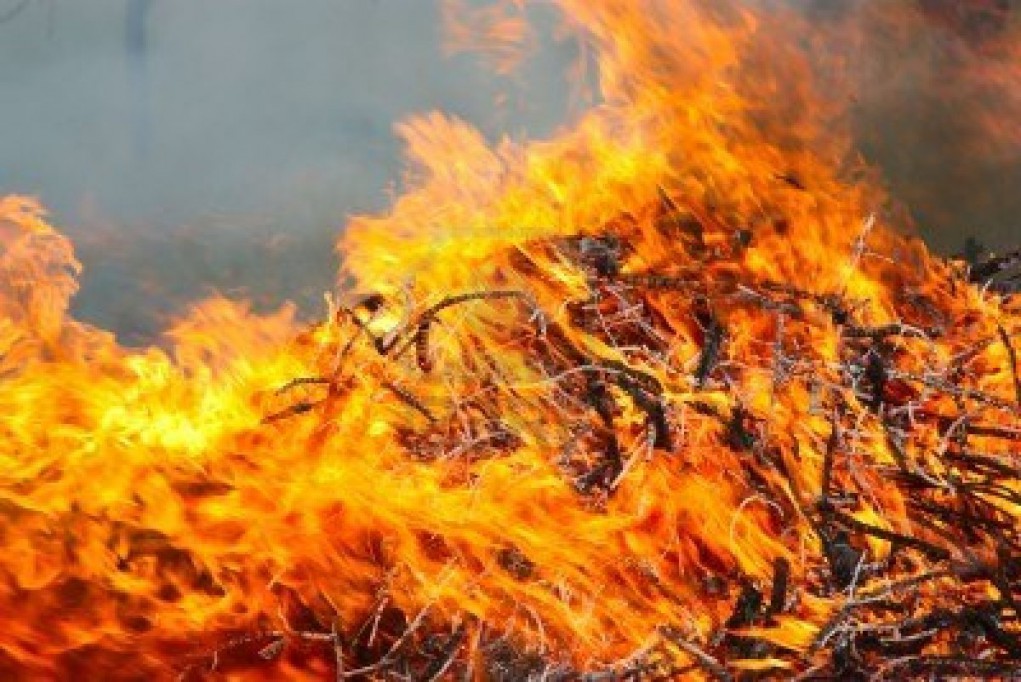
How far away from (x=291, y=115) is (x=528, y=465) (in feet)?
11.1

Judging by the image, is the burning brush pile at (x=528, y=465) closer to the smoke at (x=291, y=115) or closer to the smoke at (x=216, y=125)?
the smoke at (x=291, y=115)

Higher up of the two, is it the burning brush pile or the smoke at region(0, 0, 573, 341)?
the smoke at region(0, 0, 573, 341)

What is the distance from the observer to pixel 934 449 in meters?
3.04

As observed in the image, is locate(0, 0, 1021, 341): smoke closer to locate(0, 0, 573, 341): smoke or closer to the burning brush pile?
locate(0, 0, 573, 341): smoke

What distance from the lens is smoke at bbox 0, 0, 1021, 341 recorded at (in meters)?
5.17

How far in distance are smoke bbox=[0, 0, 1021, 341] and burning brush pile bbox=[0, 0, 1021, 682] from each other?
163 centimetres

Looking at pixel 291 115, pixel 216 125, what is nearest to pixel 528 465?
pixel 291 115

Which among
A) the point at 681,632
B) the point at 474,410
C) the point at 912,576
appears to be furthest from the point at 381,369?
the point at 912,576

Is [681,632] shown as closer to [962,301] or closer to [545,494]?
[545,494]

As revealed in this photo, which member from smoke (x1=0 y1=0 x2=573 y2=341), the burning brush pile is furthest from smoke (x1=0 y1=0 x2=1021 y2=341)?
the burning brush pile

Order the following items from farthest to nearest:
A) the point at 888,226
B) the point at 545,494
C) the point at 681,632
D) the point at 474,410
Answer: the point at 888,226, the point at 474,410, the point at 545,494, the point at 681,632

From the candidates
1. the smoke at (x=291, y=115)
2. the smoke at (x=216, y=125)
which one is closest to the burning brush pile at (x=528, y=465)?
the smoke at (x=291, y=115)

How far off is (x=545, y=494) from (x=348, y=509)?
0.50 metres

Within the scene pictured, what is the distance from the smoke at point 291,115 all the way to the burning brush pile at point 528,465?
1.63 meters
